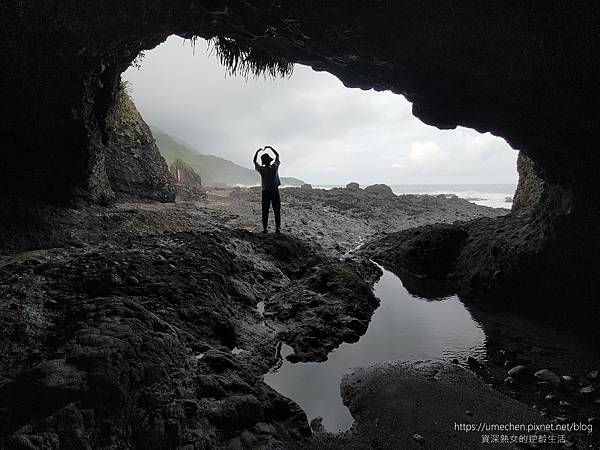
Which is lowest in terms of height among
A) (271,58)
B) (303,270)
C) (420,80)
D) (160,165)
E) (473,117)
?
(303,270)

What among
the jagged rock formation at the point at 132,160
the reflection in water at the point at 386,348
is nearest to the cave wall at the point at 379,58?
the reflection in water at the point at 386,348

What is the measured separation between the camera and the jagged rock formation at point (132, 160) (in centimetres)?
1366

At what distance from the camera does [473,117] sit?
26.8ft

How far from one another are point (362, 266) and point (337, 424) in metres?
7.03

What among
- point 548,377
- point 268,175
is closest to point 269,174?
point 268,175

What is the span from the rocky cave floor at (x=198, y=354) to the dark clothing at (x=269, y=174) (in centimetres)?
231

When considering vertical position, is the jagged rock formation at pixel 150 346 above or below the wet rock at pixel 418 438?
above

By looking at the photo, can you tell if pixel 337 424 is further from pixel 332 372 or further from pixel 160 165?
pixel 160 165

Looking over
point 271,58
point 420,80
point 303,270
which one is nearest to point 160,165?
point 271,58

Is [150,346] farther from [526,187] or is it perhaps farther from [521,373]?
[526,187]

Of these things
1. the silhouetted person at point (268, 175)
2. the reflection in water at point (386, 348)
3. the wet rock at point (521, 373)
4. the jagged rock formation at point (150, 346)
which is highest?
the silhouetted person at point (268, 175)

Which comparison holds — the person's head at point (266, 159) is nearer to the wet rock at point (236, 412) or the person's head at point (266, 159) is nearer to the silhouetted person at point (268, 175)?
the silhouetted person at point (268, 175)

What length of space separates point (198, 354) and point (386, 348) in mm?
3006

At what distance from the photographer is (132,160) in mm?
14242
